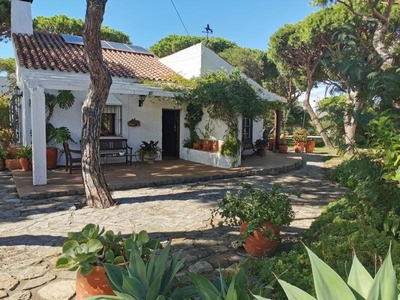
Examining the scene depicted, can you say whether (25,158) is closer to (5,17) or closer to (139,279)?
(139,279)

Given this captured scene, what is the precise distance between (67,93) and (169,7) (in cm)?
532

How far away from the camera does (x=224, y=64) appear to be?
15.2 m

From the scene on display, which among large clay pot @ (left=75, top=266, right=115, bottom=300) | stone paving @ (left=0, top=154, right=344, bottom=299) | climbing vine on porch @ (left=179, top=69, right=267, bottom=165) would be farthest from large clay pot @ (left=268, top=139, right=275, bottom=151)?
large clay pot @ (left=75, top=266, right=115, bottom=300)

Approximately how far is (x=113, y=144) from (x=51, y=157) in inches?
90.3

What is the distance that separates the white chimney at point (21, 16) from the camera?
41.0ft

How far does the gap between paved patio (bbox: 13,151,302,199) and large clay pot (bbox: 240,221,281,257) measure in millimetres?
5127

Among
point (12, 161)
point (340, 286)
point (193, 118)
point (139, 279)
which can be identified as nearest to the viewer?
point (340, 286)

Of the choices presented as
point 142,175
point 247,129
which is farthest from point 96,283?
point 247,129

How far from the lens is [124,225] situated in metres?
5.64

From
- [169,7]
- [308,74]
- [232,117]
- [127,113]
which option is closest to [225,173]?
[232,117]

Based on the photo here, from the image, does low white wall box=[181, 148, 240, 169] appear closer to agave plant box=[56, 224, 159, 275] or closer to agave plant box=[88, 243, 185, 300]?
agave plant box=[56, 224, 159, 275]

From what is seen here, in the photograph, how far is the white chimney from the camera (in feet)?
41.0

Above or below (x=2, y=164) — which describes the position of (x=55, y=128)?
above

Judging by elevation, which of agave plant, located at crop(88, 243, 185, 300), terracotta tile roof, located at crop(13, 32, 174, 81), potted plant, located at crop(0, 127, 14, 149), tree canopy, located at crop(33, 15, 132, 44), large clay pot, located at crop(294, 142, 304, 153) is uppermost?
tree canopy, located at crop(33, 15, 132, 44)
